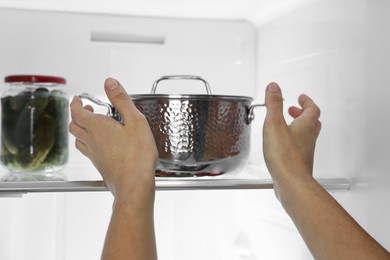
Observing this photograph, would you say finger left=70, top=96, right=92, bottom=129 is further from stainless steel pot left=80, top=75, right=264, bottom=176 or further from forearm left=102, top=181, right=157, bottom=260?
forearm left=102, top=181, right=157, bottom=260

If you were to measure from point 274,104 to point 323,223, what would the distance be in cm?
17

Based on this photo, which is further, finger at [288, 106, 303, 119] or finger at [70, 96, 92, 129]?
finger at [288, 106, 303, 119]

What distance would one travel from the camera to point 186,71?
1.22 m

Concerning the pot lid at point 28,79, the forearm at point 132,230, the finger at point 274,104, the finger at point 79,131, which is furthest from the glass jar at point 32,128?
the finger at point 274,104

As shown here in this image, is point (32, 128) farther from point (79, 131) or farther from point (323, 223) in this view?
point (323, 223)

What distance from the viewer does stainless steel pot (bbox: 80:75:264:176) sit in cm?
83

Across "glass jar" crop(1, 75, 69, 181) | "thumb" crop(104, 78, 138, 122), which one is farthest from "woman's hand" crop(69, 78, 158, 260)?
"glass jar" crop(1, 75, 69, 181)

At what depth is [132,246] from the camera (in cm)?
71

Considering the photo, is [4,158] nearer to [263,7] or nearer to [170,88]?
[170,88]

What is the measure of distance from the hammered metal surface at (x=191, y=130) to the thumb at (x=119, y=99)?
0.05 m

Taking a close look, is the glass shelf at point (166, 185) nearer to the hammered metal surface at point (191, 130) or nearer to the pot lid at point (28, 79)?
the hammered metal surface at point (191, 130)

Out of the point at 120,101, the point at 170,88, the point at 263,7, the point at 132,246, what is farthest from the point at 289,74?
the point at 132,246

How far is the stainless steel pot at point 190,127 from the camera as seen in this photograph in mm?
834

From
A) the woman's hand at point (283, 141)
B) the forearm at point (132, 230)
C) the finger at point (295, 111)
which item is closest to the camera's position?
the forearm at point (132, 230)
